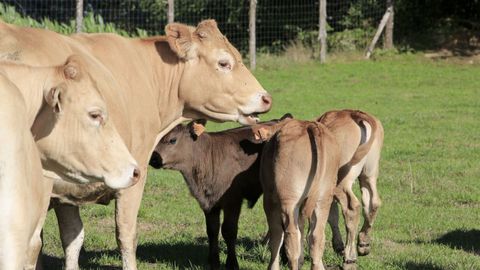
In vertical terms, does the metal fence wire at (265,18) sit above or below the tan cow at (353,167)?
above

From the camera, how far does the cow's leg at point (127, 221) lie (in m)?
7.57

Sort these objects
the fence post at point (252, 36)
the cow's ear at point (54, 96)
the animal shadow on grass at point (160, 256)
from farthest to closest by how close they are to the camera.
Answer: the fence post at point (252, 36)
the animal shadow on grass at point (160, 256)
the cow's ear at point (54, 96)

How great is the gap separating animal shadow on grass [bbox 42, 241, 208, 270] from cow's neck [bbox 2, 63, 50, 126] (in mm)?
3180

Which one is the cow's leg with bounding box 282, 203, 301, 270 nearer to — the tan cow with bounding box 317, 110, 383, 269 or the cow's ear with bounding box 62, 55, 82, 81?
the tan cow with bounding box 317, 110, 383, 269

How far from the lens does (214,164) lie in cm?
940

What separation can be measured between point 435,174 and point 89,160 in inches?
301

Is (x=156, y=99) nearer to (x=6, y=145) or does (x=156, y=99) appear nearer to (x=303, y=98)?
(x=6, y=145)

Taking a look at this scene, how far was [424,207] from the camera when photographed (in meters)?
10.9

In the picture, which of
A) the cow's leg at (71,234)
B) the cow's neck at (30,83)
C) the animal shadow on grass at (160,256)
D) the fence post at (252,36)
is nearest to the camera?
the cow's neck at (30,83)

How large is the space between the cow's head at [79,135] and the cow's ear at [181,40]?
6.51ft

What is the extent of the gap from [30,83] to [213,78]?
99.3 inches

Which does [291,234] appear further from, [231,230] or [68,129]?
[68,129]

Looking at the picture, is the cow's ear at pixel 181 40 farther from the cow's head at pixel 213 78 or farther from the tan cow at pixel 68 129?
the tan cow at pixel 68 129

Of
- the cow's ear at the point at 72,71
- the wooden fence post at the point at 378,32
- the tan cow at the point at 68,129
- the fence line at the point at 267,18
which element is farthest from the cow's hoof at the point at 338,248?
the wooden fence post at the point at 378,32
